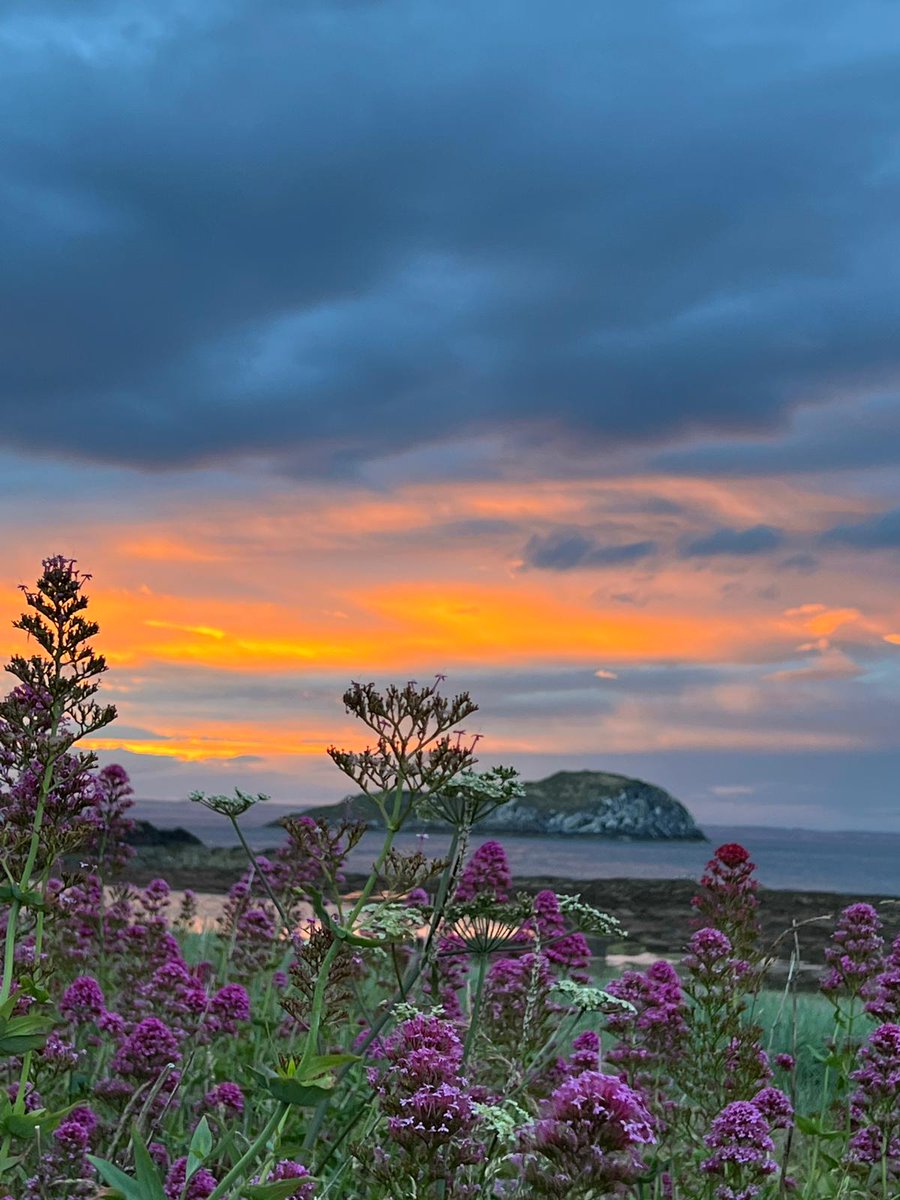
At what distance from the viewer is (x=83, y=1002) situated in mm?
6742

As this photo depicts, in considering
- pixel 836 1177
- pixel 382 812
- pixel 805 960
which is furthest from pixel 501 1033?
pixel 805 960

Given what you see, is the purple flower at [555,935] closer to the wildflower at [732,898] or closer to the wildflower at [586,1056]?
the wildflower at [732,898]

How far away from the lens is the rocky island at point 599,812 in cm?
15875

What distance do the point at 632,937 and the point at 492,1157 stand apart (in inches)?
666

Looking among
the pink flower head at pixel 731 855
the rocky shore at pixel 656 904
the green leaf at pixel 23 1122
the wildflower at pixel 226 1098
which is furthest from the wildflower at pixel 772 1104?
the rocky shore at pixel 656 904

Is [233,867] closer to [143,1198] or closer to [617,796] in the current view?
[143,1198]

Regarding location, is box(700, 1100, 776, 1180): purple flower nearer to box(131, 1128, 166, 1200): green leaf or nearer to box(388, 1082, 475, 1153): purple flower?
box(388, 1082, 475, 1153): purple flower

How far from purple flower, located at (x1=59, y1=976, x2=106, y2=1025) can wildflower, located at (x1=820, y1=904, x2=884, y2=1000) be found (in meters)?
4.09

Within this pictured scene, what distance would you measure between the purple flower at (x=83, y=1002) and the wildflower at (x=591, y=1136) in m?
4.33

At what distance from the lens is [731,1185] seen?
475 centimetres

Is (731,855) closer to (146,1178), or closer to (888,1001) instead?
(888,1001)

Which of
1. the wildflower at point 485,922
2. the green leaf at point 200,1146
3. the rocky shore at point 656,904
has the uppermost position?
the wildflower at point 485,922

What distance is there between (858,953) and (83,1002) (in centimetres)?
436

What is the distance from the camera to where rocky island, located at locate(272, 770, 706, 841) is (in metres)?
159
